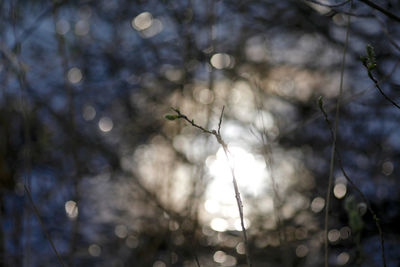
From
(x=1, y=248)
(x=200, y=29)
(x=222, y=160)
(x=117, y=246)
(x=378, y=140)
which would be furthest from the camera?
(x=117, y=246)

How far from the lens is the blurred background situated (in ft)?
6.54

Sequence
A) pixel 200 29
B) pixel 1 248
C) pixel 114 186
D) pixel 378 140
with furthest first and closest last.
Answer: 1. pixel 114 186
2. pixel 200 29
3. pixel 378 140
4. pixel 1 248

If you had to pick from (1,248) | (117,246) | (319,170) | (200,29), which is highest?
(200,29)

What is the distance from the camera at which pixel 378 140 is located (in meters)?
2.01

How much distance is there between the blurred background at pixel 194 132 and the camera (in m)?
1.99

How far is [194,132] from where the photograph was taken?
77.5 inches

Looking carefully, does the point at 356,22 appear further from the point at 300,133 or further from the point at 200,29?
the point at 200,29

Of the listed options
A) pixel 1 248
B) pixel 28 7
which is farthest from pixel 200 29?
pixel 1 248

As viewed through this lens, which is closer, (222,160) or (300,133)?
(222,160)

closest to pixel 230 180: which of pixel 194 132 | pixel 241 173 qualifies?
pixel 241 173

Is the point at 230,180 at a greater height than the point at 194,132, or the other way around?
the point at 194,132

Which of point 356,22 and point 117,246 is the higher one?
point 356,22

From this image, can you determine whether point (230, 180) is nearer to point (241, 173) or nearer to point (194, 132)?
point (241, 173)

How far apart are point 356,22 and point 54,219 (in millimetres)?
2029
